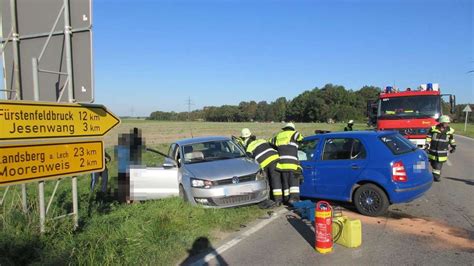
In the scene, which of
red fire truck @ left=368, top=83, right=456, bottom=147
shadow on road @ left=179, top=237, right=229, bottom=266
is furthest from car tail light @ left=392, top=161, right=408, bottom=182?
red fire truck @ left=368, top=83, right=456, bottom=147

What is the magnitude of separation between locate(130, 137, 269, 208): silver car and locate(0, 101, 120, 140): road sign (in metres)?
2.11

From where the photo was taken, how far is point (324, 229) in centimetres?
536

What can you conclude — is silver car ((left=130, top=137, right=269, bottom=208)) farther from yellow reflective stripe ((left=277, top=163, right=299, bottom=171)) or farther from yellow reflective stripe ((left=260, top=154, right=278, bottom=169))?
yellow reflective stripe ((left=277, top=163, right=299, bottom=171))

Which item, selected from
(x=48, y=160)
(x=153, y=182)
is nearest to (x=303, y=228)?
(x=153, y=182)

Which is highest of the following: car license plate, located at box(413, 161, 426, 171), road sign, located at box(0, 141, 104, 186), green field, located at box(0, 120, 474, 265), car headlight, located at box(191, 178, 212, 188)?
road sign, located at box(0, 141, 104, 186)

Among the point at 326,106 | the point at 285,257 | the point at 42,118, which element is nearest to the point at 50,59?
the point at 42,118

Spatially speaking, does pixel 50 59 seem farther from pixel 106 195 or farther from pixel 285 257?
pixel 285 257

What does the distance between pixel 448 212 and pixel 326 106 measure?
134859 millimetres

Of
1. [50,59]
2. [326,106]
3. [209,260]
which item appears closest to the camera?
[209,260]

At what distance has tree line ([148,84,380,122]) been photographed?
138 metres

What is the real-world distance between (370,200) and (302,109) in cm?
14525

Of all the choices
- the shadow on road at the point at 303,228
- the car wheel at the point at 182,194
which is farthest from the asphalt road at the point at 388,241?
the car wheel at the point at 182,194

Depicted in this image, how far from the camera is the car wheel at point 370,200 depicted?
714 cm

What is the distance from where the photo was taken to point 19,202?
6.96 metres
